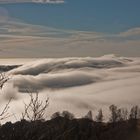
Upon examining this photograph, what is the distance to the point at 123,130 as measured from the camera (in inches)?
6491

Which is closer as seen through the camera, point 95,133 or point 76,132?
point 76,132

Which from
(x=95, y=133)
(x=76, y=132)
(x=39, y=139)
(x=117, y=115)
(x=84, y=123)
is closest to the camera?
(x=39, y=139)

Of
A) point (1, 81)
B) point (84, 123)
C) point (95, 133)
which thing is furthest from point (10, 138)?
point (84, 123)

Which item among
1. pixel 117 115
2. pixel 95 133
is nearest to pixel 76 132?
pixel 95 133

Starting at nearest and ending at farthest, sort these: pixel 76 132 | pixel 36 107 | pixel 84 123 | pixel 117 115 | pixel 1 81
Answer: pixel 1 81
pixel 36 107
pixel 76 132
pixel 84 123
pixel 117 115

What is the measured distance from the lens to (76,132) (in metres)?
134

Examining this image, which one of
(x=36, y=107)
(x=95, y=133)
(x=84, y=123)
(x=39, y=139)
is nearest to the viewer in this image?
(x=39, y=139)

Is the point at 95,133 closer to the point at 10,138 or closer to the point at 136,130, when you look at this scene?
the point at 136,130

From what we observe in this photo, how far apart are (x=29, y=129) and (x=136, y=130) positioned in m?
155

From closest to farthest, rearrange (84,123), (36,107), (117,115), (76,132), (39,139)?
(39,139) → (36,107) → (76,132) → (84,123) → (117,115)

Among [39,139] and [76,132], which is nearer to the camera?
[39,139]

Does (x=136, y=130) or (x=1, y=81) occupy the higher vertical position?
(x=1, y=81)

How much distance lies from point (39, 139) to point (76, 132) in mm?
119900

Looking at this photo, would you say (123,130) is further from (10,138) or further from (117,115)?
(10,138)
